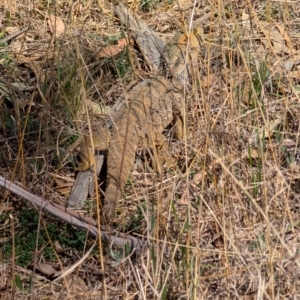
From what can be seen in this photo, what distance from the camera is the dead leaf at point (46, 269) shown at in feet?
9.84

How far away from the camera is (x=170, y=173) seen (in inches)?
136

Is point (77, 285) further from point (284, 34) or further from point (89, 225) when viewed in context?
point (284, 34)

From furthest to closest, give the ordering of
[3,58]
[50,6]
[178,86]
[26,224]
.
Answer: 1. [50,6]
2. [3,58]
3. [178,86]
4. [26,224]

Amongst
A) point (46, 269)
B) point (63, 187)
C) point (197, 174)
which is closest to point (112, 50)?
point (63, 187)

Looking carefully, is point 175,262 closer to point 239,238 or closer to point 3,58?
point 239,238

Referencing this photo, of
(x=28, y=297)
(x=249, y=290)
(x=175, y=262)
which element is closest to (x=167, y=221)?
(x=175, y=262)

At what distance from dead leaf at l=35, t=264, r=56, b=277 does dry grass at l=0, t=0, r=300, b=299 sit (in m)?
0.04

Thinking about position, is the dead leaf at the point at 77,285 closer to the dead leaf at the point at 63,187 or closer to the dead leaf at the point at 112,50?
the dead leaf at the point at 63,187

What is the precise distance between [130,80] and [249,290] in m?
1.95

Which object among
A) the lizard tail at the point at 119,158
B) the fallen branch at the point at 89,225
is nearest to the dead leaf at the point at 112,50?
the lizard tail at the point at 119,158

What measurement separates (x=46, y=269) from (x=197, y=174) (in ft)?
2.57

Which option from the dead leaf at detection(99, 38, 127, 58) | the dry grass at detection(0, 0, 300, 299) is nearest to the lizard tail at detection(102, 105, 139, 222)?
the dry grass at detection(0, 0, 300, 299)

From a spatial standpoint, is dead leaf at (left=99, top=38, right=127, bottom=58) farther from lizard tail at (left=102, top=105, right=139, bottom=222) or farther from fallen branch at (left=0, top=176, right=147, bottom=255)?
fallen branch at (left=0, top=176, right=147, bottom=255)

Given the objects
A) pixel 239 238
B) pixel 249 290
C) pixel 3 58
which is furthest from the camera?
pixel 3 58
